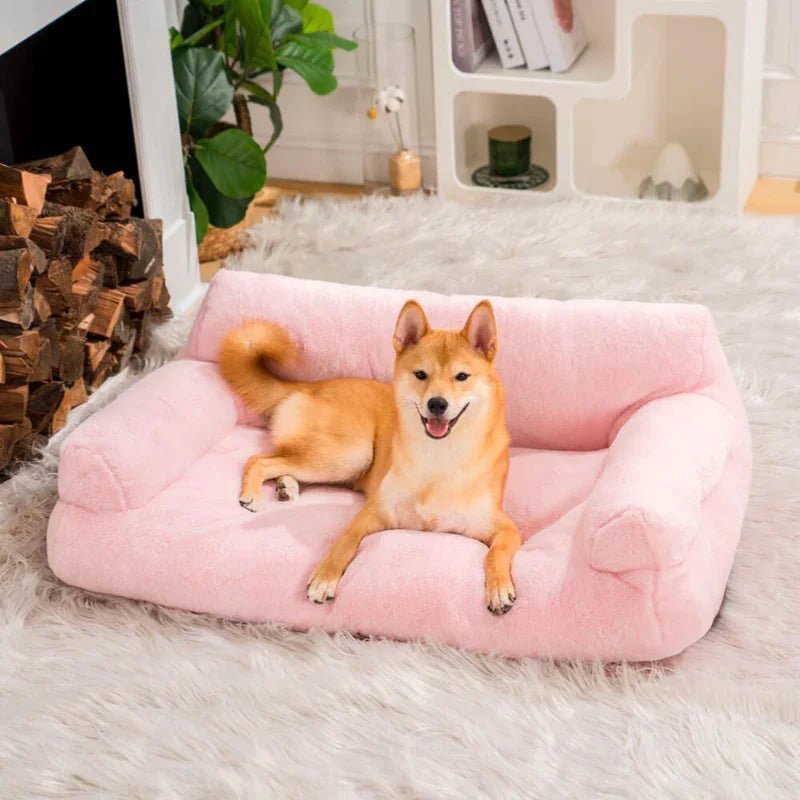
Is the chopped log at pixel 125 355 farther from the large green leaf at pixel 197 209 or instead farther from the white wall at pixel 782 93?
the white wall at pixel 782 93

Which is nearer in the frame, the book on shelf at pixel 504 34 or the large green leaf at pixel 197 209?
the large green leaf at pixel 197 209

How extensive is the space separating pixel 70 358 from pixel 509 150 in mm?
1678

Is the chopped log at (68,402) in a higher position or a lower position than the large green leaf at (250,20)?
lower

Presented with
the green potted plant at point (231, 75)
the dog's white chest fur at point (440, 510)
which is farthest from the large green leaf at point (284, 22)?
the dog's white chest fur at point (440, 510)

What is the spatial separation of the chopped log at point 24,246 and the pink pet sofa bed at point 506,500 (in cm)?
32

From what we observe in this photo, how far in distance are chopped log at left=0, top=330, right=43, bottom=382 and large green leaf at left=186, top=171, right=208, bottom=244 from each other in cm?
98

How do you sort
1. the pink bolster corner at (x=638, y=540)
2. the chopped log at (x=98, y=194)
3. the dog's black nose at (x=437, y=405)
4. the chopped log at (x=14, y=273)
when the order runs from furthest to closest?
the chopped log at (x=98, y=194)
the chopped log at (x=14, y=273)
the dog's black nose at (x=437, y=405)
the pink bolster corner at (x=638, y=540)

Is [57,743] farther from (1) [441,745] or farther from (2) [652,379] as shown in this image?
(2) [652,379]

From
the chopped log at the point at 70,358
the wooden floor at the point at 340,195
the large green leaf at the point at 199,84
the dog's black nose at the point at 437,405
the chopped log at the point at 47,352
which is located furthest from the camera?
the wooden floor at the point at 340,195

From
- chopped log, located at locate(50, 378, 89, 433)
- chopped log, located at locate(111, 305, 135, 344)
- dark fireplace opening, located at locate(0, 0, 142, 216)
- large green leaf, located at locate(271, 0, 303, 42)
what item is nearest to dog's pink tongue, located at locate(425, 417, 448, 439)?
chopped log, located at locate(50, 378, 89, 433)

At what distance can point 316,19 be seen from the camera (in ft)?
11.9

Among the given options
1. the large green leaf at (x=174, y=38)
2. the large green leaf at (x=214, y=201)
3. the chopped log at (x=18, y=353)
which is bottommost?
the chopped log at (x=18, y=353)

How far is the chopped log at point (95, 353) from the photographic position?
8.96 feet

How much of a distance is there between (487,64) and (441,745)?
2.46m
